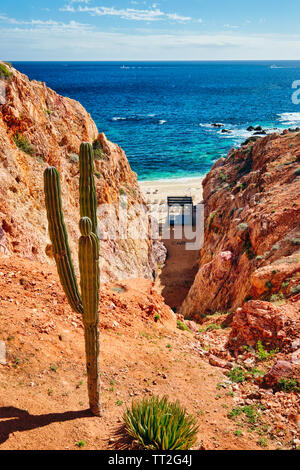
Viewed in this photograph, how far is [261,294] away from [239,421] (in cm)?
628

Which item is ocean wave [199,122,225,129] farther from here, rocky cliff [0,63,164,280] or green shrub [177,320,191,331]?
green shrub [177,320,191,331]

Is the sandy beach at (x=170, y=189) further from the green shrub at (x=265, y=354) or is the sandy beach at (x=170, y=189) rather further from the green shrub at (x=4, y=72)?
the green shrub at (x=265, y=354)

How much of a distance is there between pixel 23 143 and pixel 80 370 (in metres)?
10.4

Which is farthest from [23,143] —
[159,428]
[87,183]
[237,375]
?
[159,428]

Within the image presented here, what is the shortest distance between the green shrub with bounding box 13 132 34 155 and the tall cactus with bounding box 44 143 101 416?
30.5ft

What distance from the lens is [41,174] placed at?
1485 cm

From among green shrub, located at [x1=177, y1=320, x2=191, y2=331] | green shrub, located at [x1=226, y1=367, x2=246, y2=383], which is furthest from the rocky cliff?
green shrub, located at [x1=226, y1=367, x2=246, y2=383]

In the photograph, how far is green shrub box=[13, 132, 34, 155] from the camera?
1470 cm

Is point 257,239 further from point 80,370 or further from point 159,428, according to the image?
point 159,428

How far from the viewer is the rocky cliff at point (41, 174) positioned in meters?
12.6

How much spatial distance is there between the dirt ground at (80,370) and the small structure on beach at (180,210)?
67.1 ft
